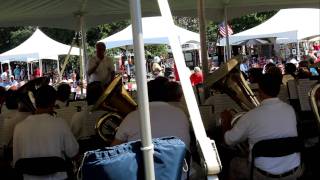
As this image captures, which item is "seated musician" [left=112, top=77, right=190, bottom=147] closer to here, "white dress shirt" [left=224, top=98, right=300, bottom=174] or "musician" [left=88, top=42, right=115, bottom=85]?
"white dress shirt" [left=224, top=98, right=300, bottom=174]

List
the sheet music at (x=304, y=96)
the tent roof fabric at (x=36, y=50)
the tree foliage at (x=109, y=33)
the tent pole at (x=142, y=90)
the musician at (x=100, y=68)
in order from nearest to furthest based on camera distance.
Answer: the tent pole at (x=142, y=90), the sheet music at (x=304, y=96), the musician at (x=100, y=68), the tent roof fabric at (x=36, y=50), the tree foliage at (x=109, y=33)

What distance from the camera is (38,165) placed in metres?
3.57

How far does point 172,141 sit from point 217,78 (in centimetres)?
210

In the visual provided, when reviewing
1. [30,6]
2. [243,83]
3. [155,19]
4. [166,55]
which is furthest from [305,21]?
[166,55]

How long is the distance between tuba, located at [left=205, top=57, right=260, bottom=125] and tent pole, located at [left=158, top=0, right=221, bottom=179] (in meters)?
2.05

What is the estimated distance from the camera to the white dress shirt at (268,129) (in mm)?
3623

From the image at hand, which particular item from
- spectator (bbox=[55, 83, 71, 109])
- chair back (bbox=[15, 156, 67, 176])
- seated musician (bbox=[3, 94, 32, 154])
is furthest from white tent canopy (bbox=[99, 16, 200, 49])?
chair back (bbox=[15, 156, 67, 176])

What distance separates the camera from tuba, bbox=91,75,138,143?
169 inches

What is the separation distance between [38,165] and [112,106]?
101cm

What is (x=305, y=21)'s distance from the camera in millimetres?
15758

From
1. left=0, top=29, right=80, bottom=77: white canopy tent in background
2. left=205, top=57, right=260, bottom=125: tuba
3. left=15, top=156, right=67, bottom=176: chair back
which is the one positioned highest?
left=0, top=29, right=80, bottom=77: white canopy tent in background

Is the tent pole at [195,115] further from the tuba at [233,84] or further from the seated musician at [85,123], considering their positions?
the seated musician at [85,123]

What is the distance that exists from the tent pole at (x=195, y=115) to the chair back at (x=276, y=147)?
4.82 feet

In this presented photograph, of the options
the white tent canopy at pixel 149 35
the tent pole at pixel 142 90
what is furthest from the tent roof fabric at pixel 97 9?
the tent pole at pixel 142 90
